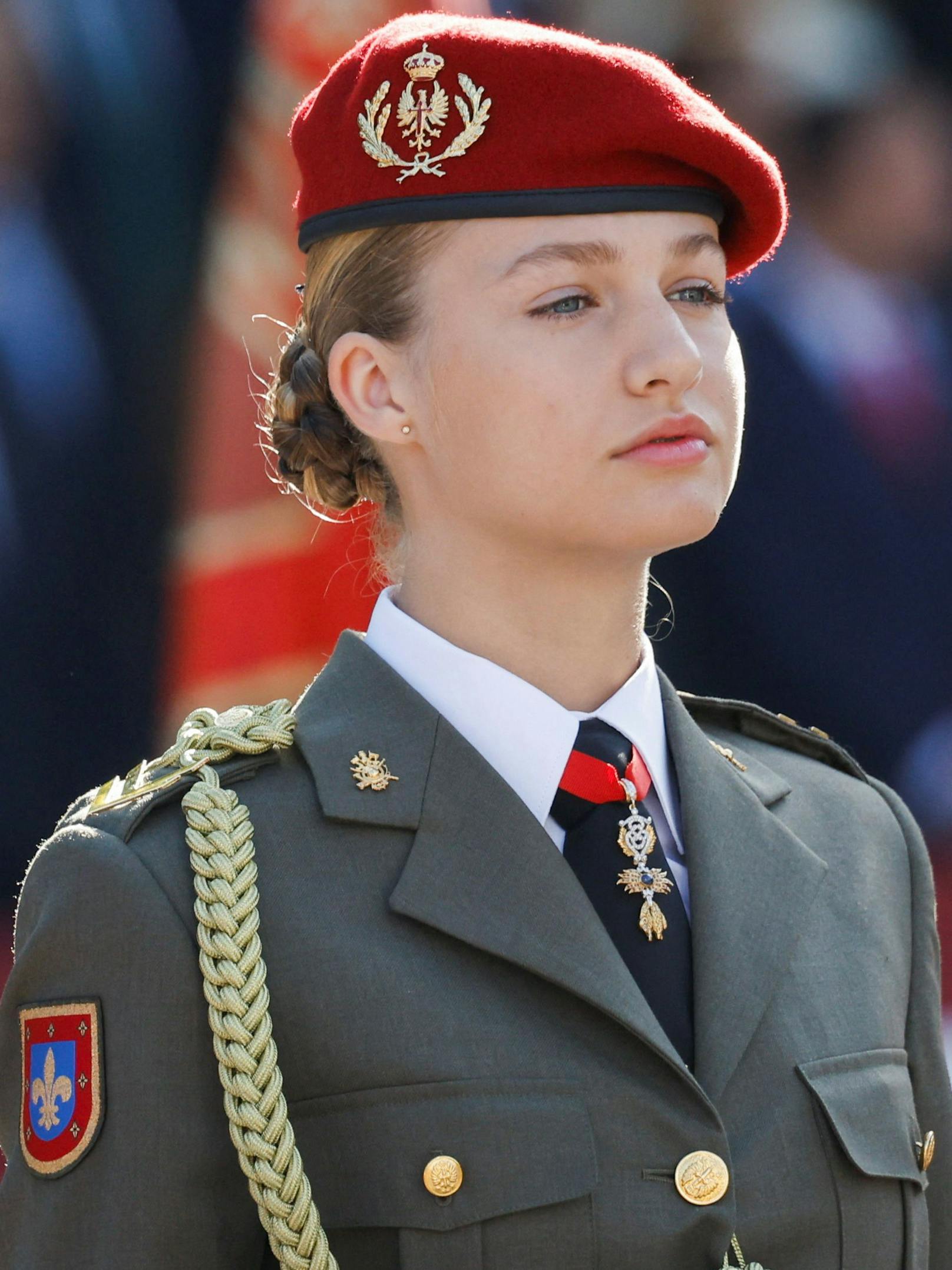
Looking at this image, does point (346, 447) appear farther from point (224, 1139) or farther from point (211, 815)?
point (224, 1139)

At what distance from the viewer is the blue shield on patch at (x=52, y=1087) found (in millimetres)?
1576

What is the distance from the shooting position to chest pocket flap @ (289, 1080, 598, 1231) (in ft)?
5.09

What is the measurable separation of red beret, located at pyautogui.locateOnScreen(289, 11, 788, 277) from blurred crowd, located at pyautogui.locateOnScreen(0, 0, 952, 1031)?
76 centimetres

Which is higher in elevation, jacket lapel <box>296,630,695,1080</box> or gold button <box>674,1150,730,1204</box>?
jacket lapel <box>296,630,695,1080</box>

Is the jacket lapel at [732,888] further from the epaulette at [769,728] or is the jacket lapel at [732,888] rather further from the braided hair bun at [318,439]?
the braided hair bun at [318,439]

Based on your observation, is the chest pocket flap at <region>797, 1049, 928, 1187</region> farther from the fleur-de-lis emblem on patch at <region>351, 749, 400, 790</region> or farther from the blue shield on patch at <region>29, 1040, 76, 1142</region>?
the blue shield on patch at <region>29, 1040, 76, 1142</region>

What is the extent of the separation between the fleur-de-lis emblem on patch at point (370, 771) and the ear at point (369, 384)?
1.16 feet

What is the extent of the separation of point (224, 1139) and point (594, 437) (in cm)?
76

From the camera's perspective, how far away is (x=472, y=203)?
5.82ft

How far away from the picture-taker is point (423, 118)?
180 centimetres

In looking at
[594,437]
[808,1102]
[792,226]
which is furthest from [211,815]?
[792,226]

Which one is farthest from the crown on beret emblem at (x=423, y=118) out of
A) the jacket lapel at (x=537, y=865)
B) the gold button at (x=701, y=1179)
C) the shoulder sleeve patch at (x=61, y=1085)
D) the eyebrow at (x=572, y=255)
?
the gold button at (x=701, y=1179)

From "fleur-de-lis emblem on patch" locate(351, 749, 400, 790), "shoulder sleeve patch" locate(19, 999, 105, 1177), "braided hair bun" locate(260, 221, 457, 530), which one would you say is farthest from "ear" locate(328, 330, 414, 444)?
"shoulder sleeve patch" locate(19, 999, 105, 1177)

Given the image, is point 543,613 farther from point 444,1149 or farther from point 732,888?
point 444,1149
